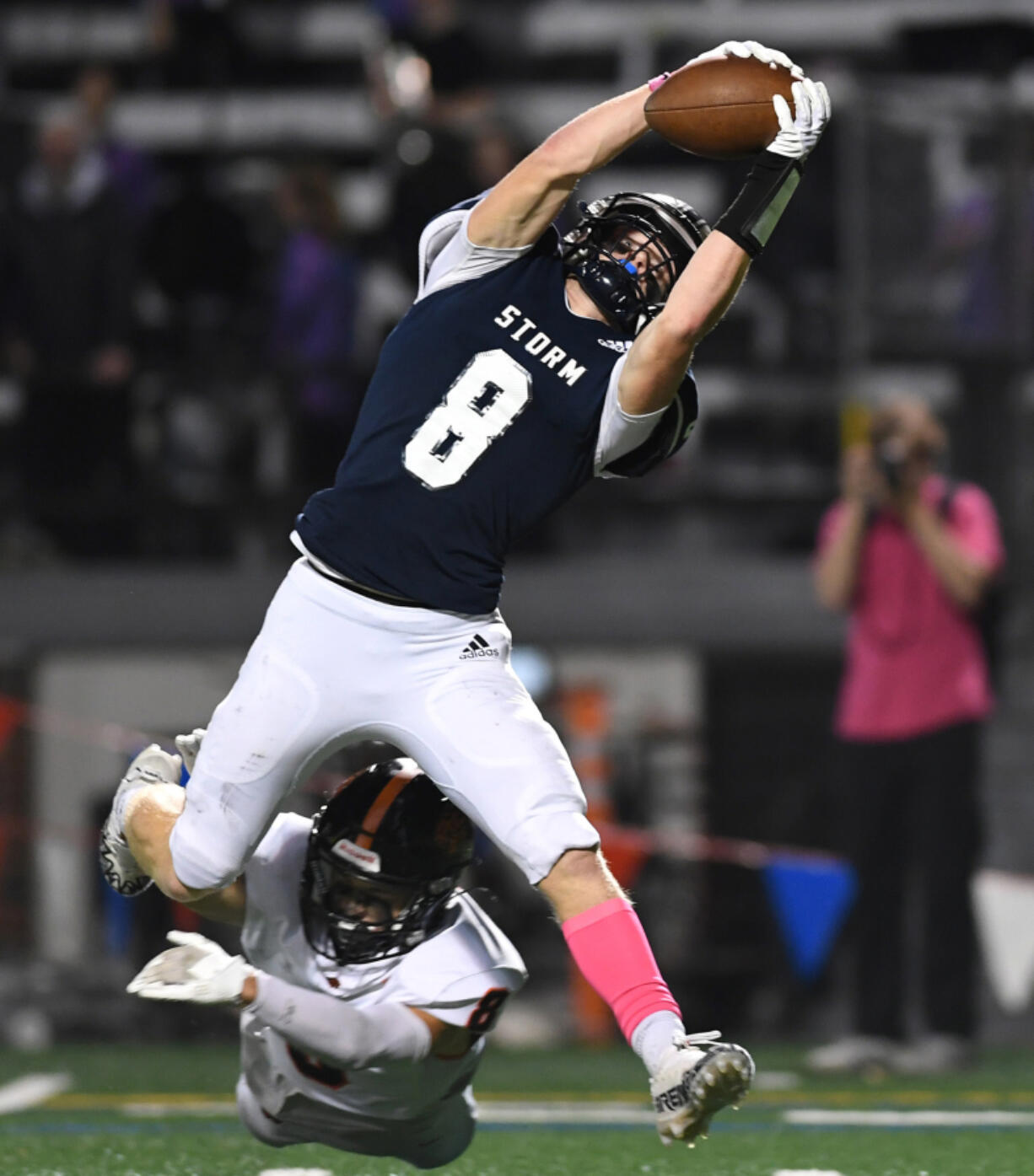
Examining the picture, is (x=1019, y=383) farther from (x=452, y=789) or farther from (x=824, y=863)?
(x=452, y=789)

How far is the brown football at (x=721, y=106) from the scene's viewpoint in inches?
145

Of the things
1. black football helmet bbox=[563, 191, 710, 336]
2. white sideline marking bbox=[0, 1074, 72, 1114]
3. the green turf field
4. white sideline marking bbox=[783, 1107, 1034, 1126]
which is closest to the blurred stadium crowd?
the green turf field

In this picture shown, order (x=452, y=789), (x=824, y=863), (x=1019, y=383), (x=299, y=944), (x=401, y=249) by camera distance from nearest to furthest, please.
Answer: (x=452, y=789) < (x=299, y=944) < (x=824, y=863) < (x=1019, y=383) < (x=401, y=249)

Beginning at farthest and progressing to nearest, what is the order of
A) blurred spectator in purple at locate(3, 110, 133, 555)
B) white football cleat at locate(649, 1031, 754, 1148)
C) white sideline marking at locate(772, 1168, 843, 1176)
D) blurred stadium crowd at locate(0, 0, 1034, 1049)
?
blurred spectator in purple at locate(3, 110, 133, 555) < blurred stadium crowd at locate(0, 0, 1034, 1049) < white sideline marking at locate(772, 1168, 843, 1176) < white football cleat at locate(649, 1031, 754, 1148)

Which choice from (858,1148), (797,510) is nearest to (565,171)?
(858,1148)

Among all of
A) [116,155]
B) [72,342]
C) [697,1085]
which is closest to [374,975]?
[697,1085]

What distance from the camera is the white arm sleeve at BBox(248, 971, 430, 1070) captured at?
11.9 ft

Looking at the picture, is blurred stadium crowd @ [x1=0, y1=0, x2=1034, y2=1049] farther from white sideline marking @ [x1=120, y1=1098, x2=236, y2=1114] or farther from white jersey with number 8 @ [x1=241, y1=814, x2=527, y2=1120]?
white jersey with number 8 @ [x1=241, y1=814, x2=527, y2=1120]

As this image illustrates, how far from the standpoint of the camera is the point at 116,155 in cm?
830

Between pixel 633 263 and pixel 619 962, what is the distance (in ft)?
4.06

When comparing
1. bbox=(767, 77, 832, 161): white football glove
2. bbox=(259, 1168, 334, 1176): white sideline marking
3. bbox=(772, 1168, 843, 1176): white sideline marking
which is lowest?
bbox=(772, 1168, 843, 1176): white sideline marking

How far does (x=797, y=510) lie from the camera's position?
317 inches

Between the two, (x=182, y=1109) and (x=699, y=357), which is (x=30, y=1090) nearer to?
(x=182, y=1109)

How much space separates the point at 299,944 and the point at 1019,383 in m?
4.13
